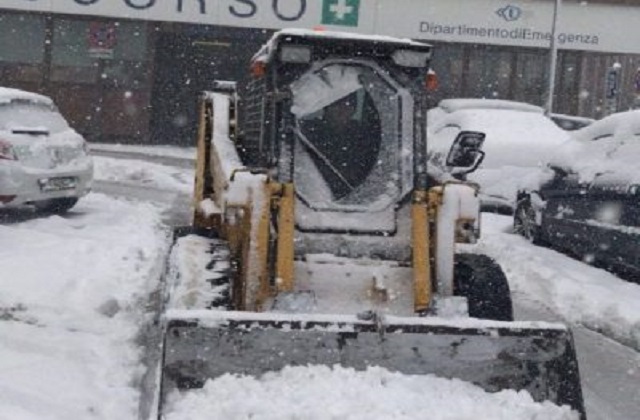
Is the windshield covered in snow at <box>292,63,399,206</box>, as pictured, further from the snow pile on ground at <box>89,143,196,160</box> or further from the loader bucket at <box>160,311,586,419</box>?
the snow pile on ground at <box>89,143,196,160</box>

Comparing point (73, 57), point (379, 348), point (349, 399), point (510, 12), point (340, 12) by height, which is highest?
point (510, 12)

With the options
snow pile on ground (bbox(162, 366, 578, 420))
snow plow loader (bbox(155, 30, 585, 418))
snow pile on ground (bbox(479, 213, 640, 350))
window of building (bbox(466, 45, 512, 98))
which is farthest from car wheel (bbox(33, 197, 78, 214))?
window of building (bbox(466, 45, 512, 98))

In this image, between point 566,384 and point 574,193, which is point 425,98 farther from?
point 574,193

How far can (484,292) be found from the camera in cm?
525

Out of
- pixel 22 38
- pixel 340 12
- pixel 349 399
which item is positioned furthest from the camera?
pixel 340 12

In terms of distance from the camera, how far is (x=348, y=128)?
5.12 m

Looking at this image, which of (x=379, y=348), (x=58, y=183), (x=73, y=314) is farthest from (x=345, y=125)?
(x=58, y=183)

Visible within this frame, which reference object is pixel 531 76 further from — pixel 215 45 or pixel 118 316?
pixel 118 316

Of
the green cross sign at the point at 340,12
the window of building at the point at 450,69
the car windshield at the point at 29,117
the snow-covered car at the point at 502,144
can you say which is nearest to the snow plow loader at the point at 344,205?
the car windshield at the point at 29,117

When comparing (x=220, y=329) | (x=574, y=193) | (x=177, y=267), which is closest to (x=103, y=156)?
(x=574, y=193)

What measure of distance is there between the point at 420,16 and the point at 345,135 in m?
17.1

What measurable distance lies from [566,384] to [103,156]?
Answer: 15142 millimetres

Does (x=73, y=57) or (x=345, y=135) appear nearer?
(x=345, y=135)

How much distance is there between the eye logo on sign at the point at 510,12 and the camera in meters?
21.7
